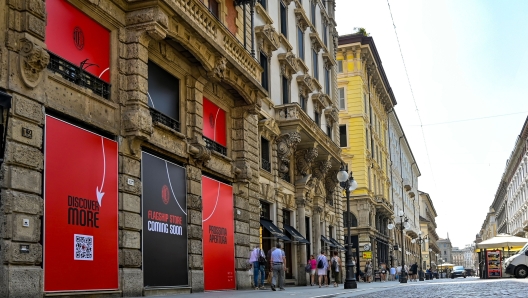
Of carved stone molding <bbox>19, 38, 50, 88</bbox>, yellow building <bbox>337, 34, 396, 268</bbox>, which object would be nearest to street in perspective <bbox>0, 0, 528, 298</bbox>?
carved stone molding <bbox>19, 38, 50, 88</bbox>

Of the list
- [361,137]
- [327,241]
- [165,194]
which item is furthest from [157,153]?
[361,137]

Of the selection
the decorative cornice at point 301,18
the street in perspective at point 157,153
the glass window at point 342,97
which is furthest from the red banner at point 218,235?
the glass window at point 342,97

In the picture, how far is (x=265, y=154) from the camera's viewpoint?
1125 inches

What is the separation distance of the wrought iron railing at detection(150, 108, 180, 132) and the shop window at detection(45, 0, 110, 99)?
82.7 inches

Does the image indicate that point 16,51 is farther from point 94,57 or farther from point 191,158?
point 191,158

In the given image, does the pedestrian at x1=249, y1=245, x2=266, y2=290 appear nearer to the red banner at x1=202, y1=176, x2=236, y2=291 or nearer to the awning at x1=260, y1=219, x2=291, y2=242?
the red banner at x1=202, y1=176, x2=236, y2=291

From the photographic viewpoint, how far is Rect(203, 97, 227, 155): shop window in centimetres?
→ 2056

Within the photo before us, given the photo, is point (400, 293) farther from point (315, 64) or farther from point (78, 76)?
point (315, 64)

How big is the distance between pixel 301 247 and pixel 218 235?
1185 cm

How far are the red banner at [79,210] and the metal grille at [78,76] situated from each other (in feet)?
3.33

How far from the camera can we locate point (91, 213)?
13.8 metres

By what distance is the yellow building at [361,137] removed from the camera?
52.8 m

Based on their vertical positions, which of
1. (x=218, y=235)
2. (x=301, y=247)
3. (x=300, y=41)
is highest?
(x=300, y=41)

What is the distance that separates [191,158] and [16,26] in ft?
25.7
